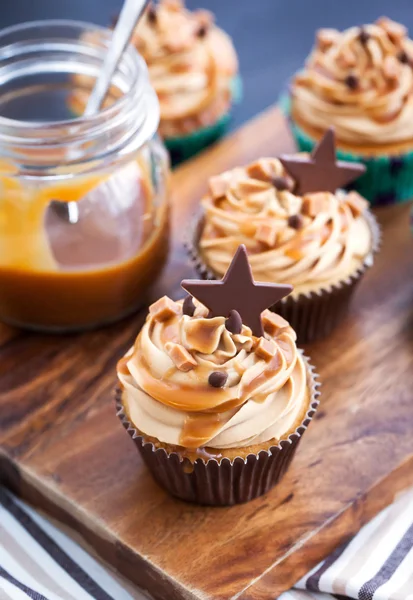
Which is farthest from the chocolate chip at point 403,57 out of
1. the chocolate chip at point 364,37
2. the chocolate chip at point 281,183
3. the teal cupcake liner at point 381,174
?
the chocolate chip at point 281,183

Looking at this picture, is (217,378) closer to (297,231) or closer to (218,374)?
(218,374)

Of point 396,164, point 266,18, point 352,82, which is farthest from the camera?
point 266,18

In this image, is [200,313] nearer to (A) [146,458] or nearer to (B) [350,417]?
(A) [146,458]

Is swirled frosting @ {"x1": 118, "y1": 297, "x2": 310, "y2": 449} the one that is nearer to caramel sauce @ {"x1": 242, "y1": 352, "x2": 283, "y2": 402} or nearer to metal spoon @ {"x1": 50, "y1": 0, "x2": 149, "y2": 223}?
caramel sauce @ {"x1": 242, "y1": 352, "x2": 283, "y2": 402}

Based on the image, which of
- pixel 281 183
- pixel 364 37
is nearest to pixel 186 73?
pixel 364 37

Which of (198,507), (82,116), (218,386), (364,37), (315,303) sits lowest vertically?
(198,507)

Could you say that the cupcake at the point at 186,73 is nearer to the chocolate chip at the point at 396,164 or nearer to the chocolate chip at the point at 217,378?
the chocolate chip at the point at 396,164
